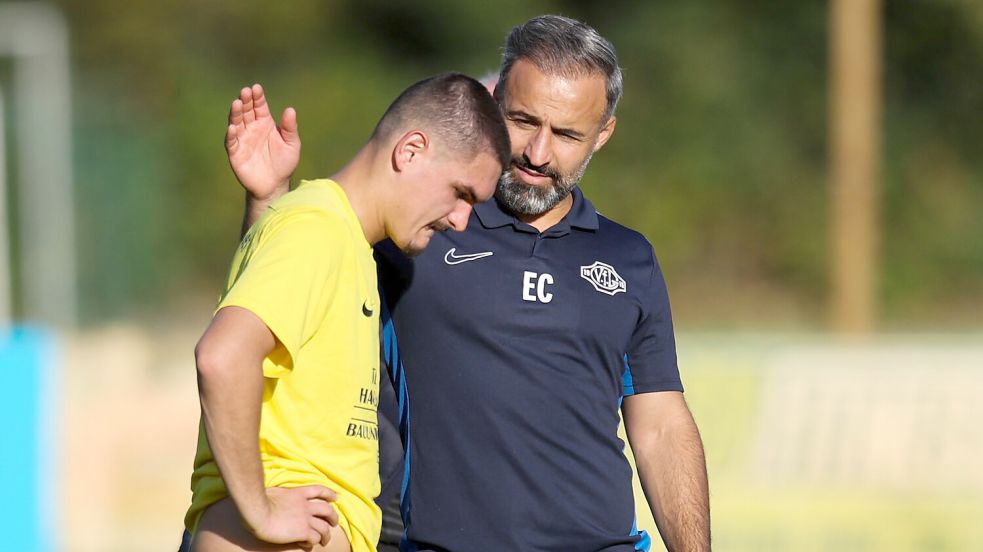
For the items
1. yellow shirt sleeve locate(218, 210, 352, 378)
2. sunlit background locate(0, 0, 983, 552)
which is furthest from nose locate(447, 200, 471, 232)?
sunlit background locate(0, 0, 983, 552)

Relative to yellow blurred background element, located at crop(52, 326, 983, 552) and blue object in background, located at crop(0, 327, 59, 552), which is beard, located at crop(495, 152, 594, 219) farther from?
blue object in background, located at crop(0, 327, 59, 552)

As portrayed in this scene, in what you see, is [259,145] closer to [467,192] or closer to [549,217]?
[467,192]

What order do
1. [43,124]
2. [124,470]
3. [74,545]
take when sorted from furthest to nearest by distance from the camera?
[43,124] < [124,470] < [74,545]

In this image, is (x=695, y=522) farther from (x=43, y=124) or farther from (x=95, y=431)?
(x=43, y=124)

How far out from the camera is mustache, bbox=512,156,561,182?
3.67m

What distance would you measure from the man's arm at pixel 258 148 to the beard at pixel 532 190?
1.82 feet

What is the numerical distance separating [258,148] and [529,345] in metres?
0.83

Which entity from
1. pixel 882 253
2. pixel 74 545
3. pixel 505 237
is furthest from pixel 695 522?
pixel 882 253

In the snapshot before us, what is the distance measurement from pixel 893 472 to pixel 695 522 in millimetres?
4796

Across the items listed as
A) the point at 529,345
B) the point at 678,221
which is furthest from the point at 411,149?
the point at 678,221

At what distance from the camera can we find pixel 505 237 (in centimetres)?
377

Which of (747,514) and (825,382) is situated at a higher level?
(825,382)

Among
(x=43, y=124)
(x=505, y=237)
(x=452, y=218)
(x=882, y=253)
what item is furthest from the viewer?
(x=882, y=253)

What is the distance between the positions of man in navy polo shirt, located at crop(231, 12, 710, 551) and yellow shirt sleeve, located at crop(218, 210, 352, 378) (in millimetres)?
719
